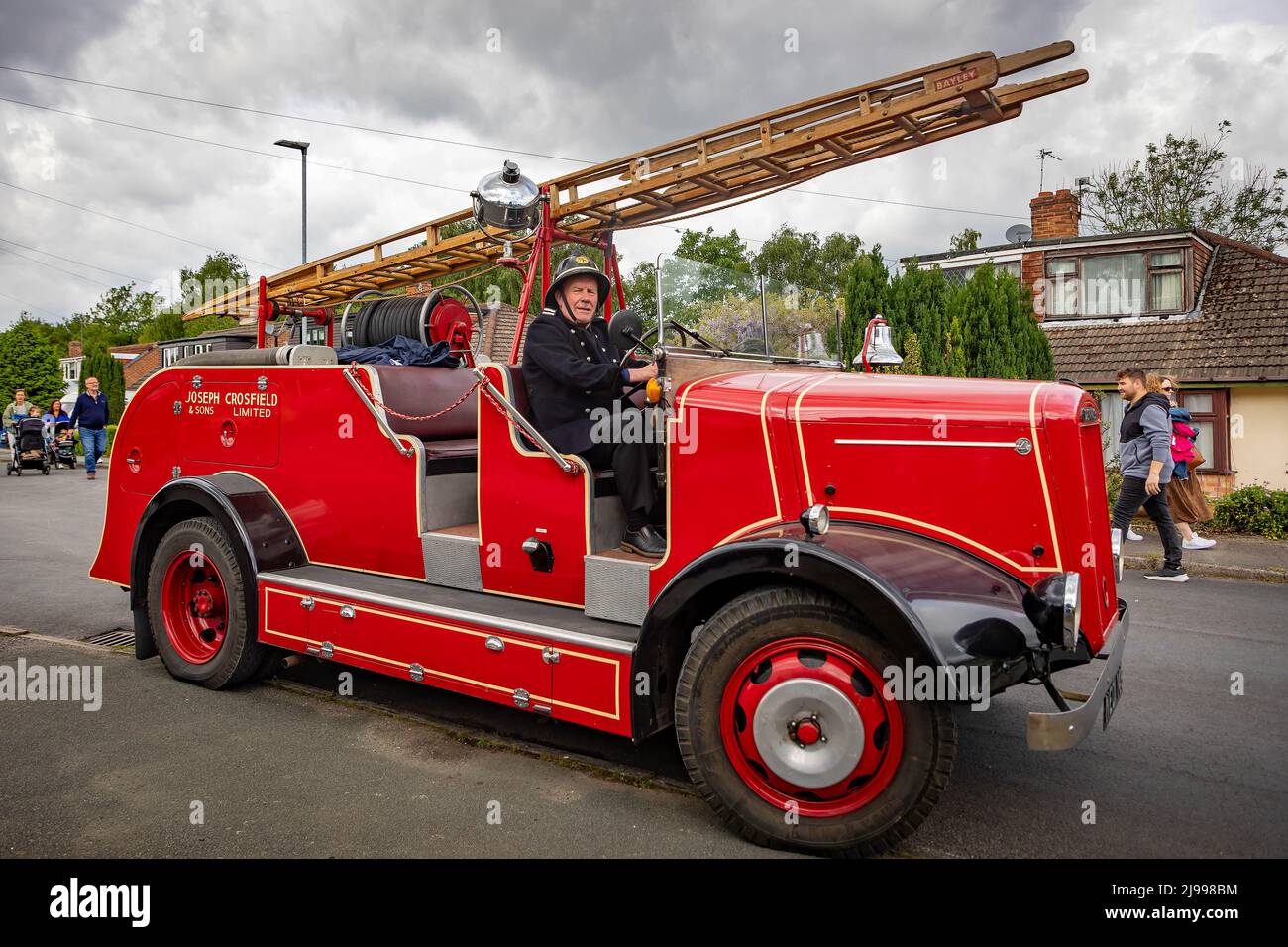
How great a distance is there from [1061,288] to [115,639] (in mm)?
18430

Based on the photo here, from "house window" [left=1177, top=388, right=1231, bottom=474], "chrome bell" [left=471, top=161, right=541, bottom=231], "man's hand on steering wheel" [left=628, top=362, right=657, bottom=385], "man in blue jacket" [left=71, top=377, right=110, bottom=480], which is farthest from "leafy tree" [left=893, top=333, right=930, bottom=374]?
"man in blue jacket" [left=71, top=377, right=110, bottom=480]

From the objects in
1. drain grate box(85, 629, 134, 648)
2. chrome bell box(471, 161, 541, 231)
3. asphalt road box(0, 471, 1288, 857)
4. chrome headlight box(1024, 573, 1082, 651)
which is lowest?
asphalt road box(0, 471, 1288, 857)

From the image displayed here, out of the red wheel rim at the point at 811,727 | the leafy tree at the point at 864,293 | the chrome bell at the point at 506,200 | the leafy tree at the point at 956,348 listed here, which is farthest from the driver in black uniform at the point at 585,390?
the leafy tree at the point at 956,348

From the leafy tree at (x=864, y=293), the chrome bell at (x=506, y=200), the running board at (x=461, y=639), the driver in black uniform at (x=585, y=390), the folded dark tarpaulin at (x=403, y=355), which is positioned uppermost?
the leafy tree at (x=864, y=293)

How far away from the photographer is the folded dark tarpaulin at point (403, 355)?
5.20 m

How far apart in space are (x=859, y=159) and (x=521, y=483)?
9.16 ft

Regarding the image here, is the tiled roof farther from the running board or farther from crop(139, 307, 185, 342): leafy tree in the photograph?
crop(139, 307, 185, 342): leafy tree

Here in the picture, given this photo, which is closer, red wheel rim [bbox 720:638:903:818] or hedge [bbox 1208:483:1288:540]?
red wheel rim [bbox 720:638:903:818]

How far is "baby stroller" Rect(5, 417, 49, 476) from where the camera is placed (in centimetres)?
1720

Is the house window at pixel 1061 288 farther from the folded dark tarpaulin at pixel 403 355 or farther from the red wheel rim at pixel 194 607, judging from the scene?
the red wheel rim at pixel 194 607

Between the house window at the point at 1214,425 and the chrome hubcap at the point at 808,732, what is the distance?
15.7 m

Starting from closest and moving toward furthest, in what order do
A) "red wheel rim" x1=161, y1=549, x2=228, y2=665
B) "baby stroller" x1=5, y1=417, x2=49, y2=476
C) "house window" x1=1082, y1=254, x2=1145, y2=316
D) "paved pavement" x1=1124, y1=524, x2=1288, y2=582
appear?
1. "red wheel rim" x1=161, y1=549, x2=228, y2=665
2. "paved pavement" x1=1124, y1=524, x2=1288, y2=582
3. "baby stroller" x1=5, y1=417, x2=49, y2=476
4. "house window" x1=1082, y1=254, x2=1145, y2=316

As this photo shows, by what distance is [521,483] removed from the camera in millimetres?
3912

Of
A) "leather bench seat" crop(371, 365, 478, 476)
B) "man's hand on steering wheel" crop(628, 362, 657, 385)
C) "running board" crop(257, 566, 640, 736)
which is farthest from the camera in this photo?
"leather bench seat" crop(371, 365, 478, 476)
